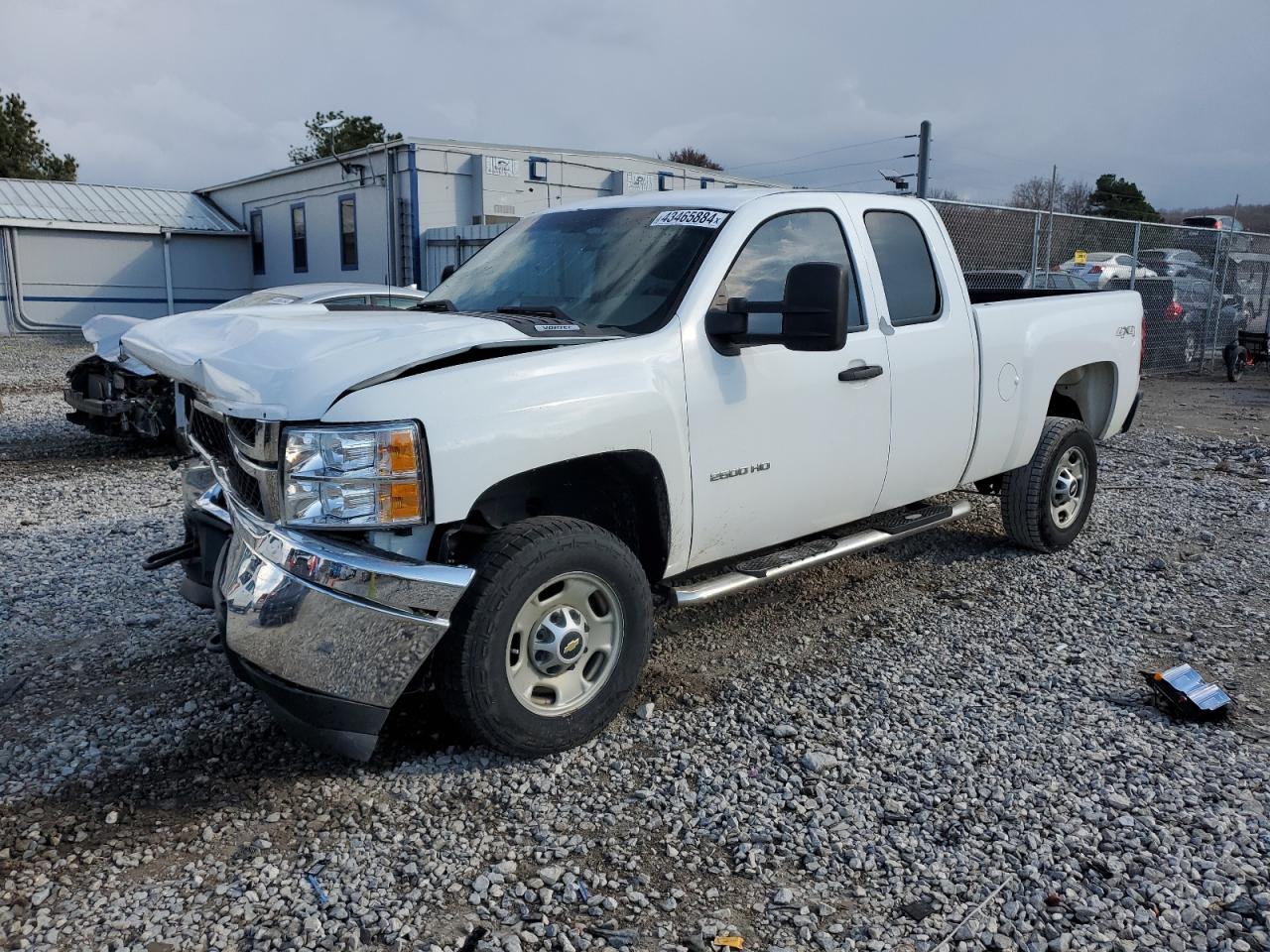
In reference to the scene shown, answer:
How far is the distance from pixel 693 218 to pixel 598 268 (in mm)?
466

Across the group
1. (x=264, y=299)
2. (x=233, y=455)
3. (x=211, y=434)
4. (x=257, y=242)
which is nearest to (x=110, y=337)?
(x=264, y=299)

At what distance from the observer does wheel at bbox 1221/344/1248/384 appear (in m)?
16.4

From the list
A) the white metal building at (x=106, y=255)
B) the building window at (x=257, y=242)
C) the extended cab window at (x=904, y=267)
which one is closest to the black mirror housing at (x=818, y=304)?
the extended cab window at (x=904, y=267)

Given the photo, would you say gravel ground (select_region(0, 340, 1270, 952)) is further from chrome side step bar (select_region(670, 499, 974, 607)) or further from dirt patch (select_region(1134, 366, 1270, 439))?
dirt patch (select_region(1134, 366, 1270, 439))

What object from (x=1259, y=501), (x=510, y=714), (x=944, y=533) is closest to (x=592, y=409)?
(x=510, y=714)

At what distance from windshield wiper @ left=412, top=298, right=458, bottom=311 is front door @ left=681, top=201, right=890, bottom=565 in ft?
4.07

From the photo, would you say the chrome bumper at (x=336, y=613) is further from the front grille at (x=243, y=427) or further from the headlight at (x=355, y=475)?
the front grille at (x=243, y=427)

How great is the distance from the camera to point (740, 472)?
13.4 ft

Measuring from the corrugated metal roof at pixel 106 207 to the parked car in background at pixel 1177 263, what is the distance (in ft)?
82.0

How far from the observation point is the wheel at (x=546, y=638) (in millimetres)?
3309

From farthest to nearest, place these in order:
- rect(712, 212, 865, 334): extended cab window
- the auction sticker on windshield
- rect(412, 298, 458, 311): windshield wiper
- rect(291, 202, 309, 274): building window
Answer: rect(291, 202, 309, 274): building window, rect(412, 298, 458, 311): windshield wiper, the auction sticker on windshield, rect(712, 212, 865, 334): extended cab window

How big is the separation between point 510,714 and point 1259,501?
6904 mm

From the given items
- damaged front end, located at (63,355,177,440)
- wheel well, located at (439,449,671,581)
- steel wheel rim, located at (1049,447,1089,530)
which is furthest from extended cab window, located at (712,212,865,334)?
damaged front end, located at (63,355,177,440)

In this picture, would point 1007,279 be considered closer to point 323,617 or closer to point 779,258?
point 779,258
